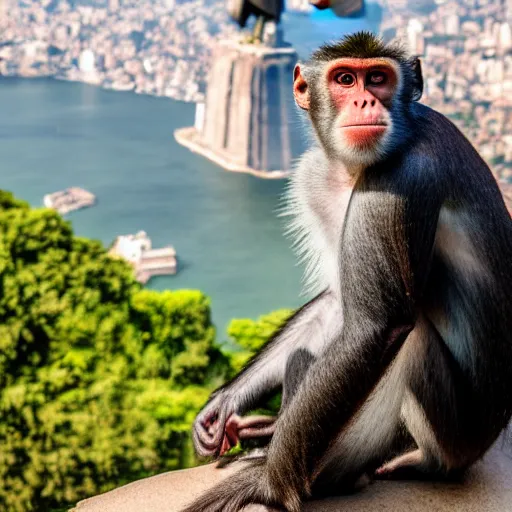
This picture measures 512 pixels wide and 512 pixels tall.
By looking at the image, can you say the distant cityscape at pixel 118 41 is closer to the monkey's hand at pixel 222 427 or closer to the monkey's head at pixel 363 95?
the monkey's hand at pixel 222 427

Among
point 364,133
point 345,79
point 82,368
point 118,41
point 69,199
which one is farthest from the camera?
point 118,41

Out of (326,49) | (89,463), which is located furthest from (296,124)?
(89,463)

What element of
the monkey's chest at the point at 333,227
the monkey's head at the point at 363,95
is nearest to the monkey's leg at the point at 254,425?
the monkey's chest at the point at 333,227

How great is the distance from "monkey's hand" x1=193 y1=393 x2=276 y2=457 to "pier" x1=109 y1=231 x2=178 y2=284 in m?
16.1

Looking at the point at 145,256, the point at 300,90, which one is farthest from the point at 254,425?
the point at 145,256

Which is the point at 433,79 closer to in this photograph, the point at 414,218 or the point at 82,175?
the point at 82,175

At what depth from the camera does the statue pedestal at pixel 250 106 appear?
18900 mm

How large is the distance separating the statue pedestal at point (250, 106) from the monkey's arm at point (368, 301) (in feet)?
52.8

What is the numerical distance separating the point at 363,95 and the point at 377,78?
0.09m

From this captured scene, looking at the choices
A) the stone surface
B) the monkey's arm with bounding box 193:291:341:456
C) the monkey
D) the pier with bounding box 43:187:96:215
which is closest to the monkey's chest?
the monkey

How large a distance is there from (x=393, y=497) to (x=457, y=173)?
113cm

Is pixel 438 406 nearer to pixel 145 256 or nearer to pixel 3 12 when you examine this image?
pixel 145 256

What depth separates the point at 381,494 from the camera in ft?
8.31

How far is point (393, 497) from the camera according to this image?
2.52 metres
